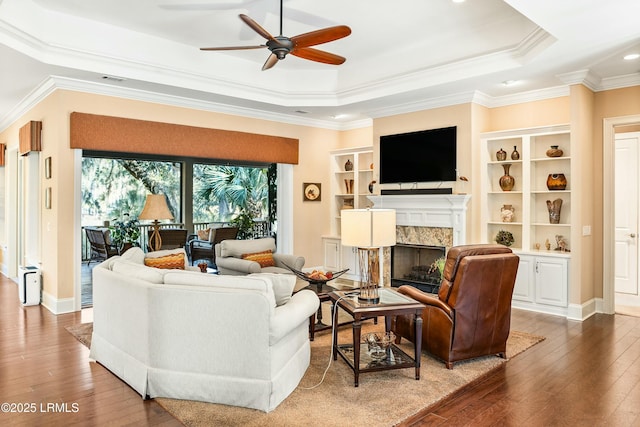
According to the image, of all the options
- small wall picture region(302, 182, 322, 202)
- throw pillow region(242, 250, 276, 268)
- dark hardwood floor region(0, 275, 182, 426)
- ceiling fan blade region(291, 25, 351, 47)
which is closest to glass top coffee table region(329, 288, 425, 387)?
dark hardwood floor region(0, 275, 182, 426)

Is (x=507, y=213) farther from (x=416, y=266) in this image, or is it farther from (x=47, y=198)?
(x=47, y=198)

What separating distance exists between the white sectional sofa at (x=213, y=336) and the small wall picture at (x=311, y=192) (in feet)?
15.2

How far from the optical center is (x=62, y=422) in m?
2.69

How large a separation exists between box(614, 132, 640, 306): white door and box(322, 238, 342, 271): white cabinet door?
4.11 meters

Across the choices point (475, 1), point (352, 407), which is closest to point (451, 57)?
point (475, 1)

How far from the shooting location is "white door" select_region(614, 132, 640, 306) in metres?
5.91

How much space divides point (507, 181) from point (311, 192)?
3289 millimetres

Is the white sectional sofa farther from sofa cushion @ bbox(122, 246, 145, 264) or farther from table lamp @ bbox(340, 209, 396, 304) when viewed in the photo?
sofa cushion @ bbox(122, 246, 145, 264)

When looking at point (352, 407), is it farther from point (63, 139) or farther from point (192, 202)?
point (192, 202)

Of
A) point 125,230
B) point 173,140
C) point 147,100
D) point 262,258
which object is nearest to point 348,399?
point 262,258

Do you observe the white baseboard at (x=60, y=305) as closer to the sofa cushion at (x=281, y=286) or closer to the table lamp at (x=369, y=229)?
the sofa cushion at (x=281, y=286)

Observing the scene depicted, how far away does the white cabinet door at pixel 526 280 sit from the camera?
5.54 m

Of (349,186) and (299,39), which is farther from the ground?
(299,39)

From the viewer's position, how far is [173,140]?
6.11 metres
